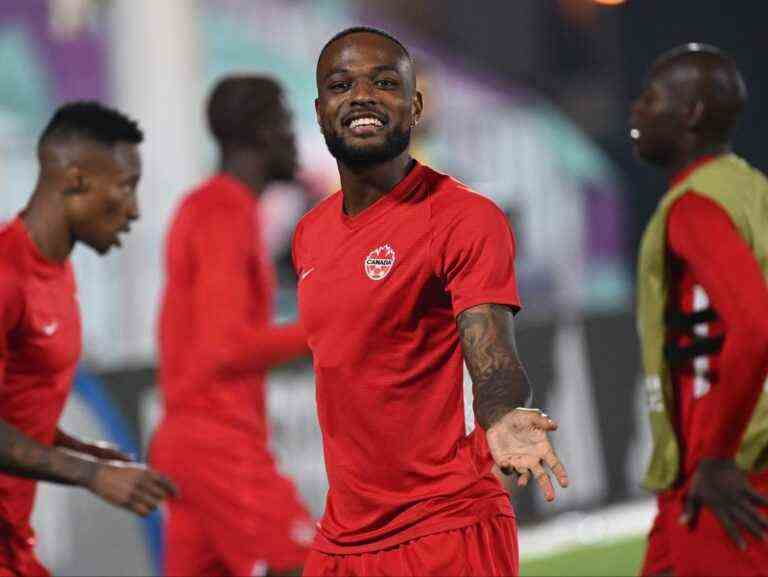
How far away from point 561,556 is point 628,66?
299 inches

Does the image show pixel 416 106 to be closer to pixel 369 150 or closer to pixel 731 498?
pixel 369 150

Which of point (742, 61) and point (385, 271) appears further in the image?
point (742, 61)

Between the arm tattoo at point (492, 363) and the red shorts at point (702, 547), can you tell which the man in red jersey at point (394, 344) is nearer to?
the arm tattoo at point (492, 363)

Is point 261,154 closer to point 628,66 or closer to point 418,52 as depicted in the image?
point 418,52

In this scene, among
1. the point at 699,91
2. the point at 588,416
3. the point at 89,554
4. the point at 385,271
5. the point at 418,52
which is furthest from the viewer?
the point at 418,52

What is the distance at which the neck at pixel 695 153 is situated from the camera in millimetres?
4980

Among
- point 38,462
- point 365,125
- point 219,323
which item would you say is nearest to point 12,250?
point 38,462

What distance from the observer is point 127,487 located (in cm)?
418

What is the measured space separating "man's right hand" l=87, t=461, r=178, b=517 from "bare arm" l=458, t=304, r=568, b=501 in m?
1.24

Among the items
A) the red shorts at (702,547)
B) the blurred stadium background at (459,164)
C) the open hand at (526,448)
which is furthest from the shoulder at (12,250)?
the blurred stadium background at (459,164)

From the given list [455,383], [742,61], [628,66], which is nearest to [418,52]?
[628,66]

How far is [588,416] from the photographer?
9.81 metres

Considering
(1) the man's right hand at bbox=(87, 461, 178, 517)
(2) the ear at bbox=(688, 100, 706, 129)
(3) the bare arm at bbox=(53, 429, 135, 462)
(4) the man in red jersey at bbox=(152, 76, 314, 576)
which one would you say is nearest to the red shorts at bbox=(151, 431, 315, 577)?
(4) the man in red jersey at bbox=(152, 76, 314, 576)

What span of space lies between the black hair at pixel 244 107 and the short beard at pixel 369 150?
8.14ft
